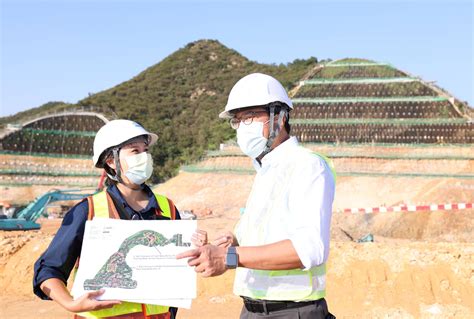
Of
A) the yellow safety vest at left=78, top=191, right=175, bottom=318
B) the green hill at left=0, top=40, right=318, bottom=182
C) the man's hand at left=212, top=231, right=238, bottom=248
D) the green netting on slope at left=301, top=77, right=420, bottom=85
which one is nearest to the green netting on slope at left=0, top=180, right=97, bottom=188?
the green hill at left=0, top=40, right=318, bottom=182

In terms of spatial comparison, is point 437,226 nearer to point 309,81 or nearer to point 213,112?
point 309,81

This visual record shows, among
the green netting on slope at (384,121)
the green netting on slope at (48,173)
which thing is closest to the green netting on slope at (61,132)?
the green netting on slope at (48,173)

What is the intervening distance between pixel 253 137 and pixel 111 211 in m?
0.91

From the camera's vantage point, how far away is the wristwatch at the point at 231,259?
9.09ft

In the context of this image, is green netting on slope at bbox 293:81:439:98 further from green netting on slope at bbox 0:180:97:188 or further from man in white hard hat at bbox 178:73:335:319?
man in white hard hat at bbox 178:73:335:319

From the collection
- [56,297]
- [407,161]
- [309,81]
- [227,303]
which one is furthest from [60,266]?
[309,81]

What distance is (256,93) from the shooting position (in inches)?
127

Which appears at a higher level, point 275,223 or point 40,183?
point 275,223

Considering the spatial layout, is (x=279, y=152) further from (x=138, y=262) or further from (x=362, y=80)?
(x=362, y=80)

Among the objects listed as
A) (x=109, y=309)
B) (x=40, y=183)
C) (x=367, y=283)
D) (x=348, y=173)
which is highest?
(x=109, y=309)

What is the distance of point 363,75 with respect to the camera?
50312 millimetres

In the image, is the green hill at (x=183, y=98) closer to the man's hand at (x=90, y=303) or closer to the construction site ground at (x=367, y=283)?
the construction site ground at (x=367, y=283)

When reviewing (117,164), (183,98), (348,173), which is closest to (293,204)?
(117,164)

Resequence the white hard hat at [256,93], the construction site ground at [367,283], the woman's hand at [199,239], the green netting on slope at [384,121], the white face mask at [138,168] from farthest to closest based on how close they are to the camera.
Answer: the green netting on slope at [384,121], the construction site ground at [367,283], the white face mask at [138,168], the white hard hat at [256,93], the woman's hand at [199,239]
